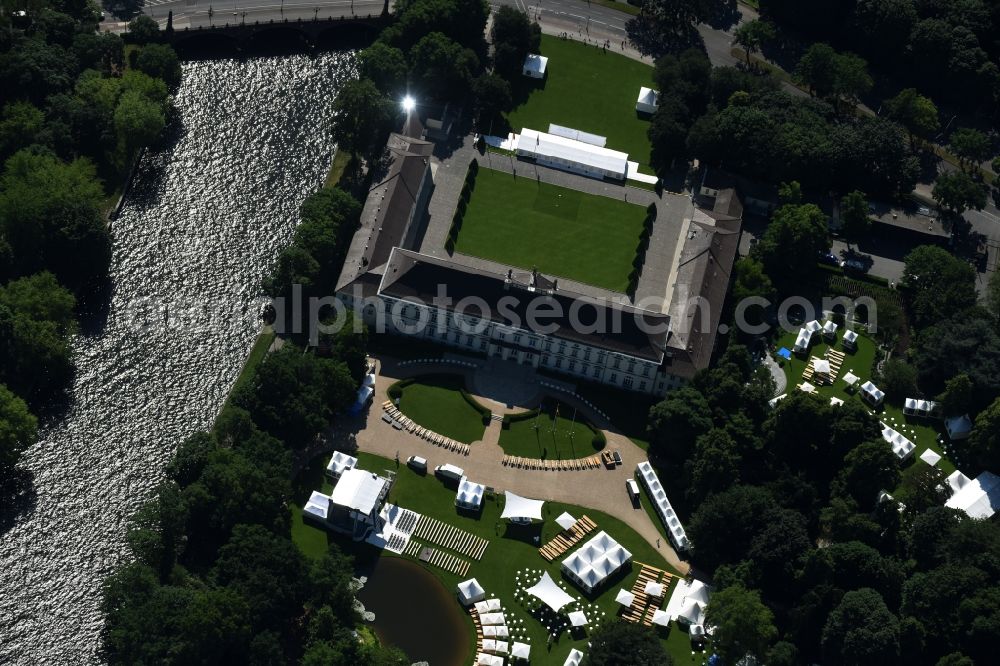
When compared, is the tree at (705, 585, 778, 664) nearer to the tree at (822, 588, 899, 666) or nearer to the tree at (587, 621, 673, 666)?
the tree at (587, 621, 673, 666)

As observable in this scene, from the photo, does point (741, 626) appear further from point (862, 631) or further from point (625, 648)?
point (862, 631)

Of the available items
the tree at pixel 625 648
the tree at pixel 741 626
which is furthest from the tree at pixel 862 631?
the tree at pixel 625 648

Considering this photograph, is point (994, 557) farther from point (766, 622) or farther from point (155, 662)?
point (155, 662)

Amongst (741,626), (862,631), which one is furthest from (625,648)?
(862,631)

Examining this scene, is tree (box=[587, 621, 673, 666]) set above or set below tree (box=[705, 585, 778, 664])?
below

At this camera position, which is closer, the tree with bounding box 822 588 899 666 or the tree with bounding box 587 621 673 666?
the tree with bounding box 587 621 673 666

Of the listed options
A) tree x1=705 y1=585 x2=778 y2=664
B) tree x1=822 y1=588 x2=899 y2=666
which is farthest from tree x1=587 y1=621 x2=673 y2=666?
tree x1=822 y1=588 x2=899 y2=666
